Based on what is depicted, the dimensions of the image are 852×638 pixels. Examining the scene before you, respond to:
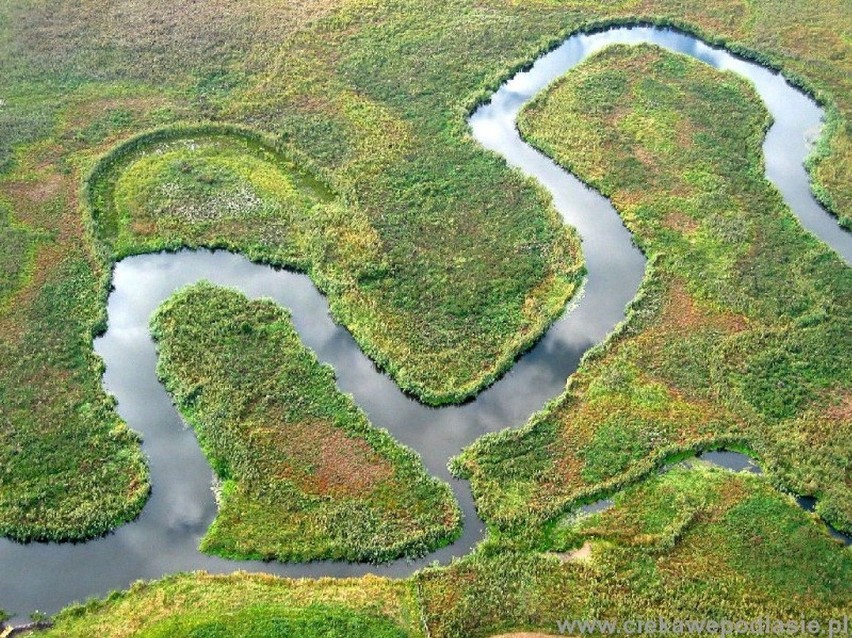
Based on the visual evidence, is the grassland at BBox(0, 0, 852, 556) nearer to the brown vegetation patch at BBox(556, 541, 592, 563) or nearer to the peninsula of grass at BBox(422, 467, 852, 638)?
the peninsula of grass at BBox(422, 467, 852, 638)

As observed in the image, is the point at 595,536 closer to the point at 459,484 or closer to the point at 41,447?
the point at 459,484

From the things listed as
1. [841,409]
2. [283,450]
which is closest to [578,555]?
[283,450]

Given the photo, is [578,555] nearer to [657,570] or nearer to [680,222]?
[657,570]

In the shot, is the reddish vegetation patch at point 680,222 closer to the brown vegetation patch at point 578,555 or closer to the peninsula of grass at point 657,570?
the peninsula of grass at point 657,570

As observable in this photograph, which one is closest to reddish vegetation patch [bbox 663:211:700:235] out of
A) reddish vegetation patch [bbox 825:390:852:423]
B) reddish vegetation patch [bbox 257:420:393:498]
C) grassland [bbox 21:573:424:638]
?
reddish vegetation patch [bbox 825:390:852:423]

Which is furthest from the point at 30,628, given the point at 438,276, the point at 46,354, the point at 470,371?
the point at 438,276
